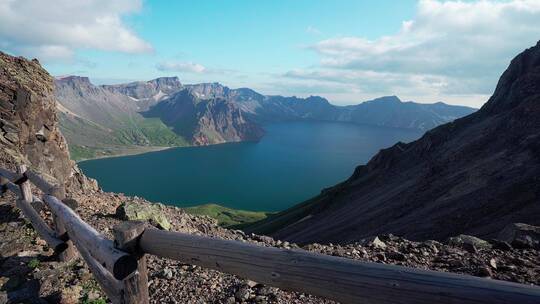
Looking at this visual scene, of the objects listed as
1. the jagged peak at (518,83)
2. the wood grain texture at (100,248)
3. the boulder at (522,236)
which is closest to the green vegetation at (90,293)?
the wood grain texture at (100,248)

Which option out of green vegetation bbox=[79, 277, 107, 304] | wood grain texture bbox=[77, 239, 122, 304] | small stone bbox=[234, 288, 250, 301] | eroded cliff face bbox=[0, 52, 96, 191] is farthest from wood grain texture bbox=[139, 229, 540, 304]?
eroded cliff face bbox=[0, 52, 96, 191]

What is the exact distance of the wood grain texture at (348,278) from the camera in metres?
3.32

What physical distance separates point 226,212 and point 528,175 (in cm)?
11102

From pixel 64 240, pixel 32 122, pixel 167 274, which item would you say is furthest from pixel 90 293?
pixel 32 122

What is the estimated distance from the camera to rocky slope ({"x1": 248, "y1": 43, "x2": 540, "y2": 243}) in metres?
50.5

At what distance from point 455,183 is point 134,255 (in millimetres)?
69270

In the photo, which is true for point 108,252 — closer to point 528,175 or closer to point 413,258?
point 413,258

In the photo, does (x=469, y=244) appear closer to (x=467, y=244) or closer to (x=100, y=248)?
(x=467, y=244)

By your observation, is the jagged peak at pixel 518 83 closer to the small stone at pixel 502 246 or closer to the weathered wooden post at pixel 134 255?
the small stone at pixel 502 246

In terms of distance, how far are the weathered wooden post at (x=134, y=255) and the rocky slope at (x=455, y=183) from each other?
45523mm

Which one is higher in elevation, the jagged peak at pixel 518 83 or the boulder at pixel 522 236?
the jagged peak at pixel 518 83

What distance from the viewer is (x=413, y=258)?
40.5 feet

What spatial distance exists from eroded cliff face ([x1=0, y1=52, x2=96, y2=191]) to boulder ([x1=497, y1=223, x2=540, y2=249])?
23534 mm

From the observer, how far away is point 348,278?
152 inches
